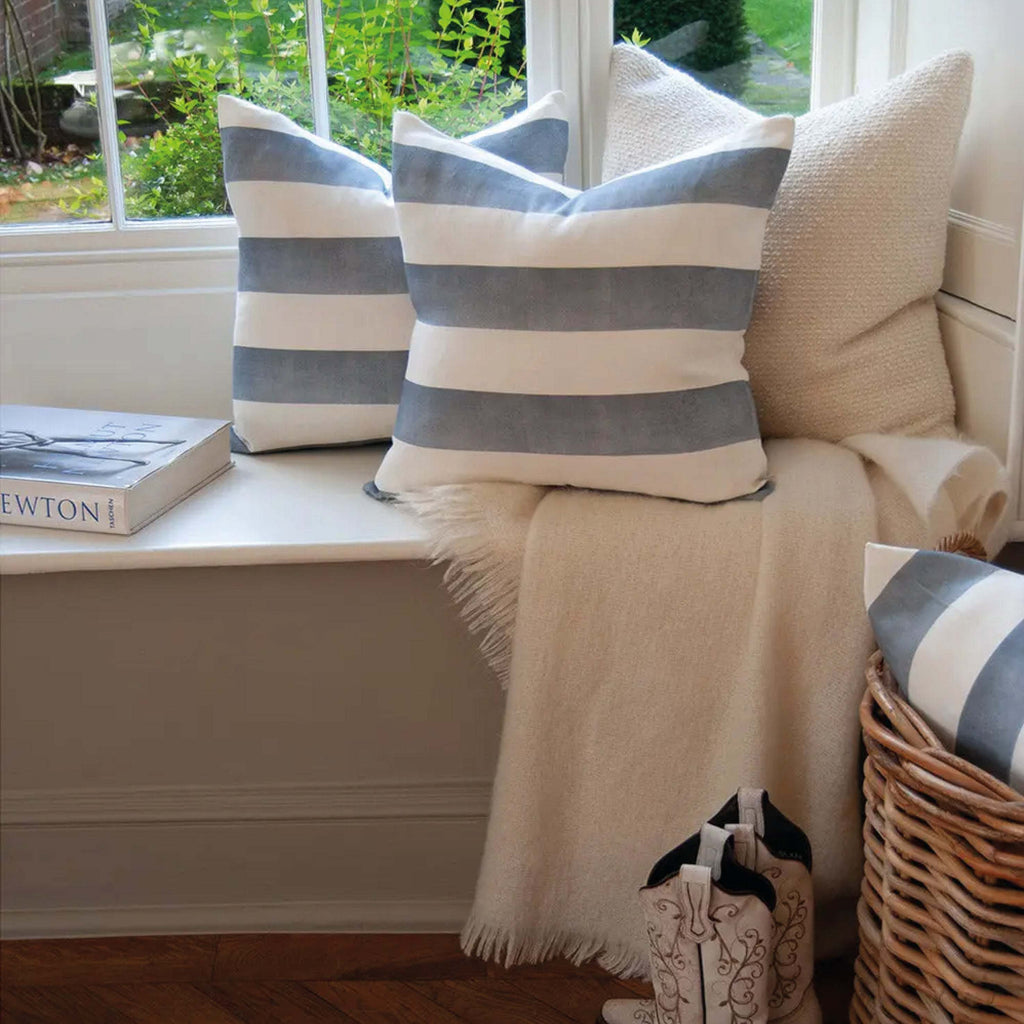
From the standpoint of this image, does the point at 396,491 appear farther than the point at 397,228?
No

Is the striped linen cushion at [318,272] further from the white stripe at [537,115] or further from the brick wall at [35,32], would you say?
the brick wall at [35,32]

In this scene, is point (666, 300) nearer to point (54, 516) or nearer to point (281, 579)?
point (281, 579)

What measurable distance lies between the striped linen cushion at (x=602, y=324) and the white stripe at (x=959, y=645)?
1.22ft

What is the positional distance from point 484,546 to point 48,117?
0.96 meters

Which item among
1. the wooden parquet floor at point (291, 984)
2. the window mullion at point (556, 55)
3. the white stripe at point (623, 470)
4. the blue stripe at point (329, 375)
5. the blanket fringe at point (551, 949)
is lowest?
the wooden parquet floor at point (291, 984)

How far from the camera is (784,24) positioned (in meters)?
1.83

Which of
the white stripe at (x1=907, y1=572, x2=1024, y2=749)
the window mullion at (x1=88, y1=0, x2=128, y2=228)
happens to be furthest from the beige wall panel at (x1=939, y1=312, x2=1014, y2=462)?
the window mullion at (x1=88, y1=0, x2=128, y2=228)

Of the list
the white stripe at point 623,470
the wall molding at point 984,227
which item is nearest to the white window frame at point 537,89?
the wall molding at point 984,227

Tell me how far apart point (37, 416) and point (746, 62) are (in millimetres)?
1071

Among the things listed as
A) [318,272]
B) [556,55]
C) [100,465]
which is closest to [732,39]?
[556,55]

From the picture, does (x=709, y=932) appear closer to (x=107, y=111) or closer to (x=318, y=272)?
(x=318, y=272)

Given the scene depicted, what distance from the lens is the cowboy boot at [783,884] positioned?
4.25ft

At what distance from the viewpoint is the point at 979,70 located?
5.03 feet

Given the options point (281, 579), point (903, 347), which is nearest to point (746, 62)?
point (903, 347)
